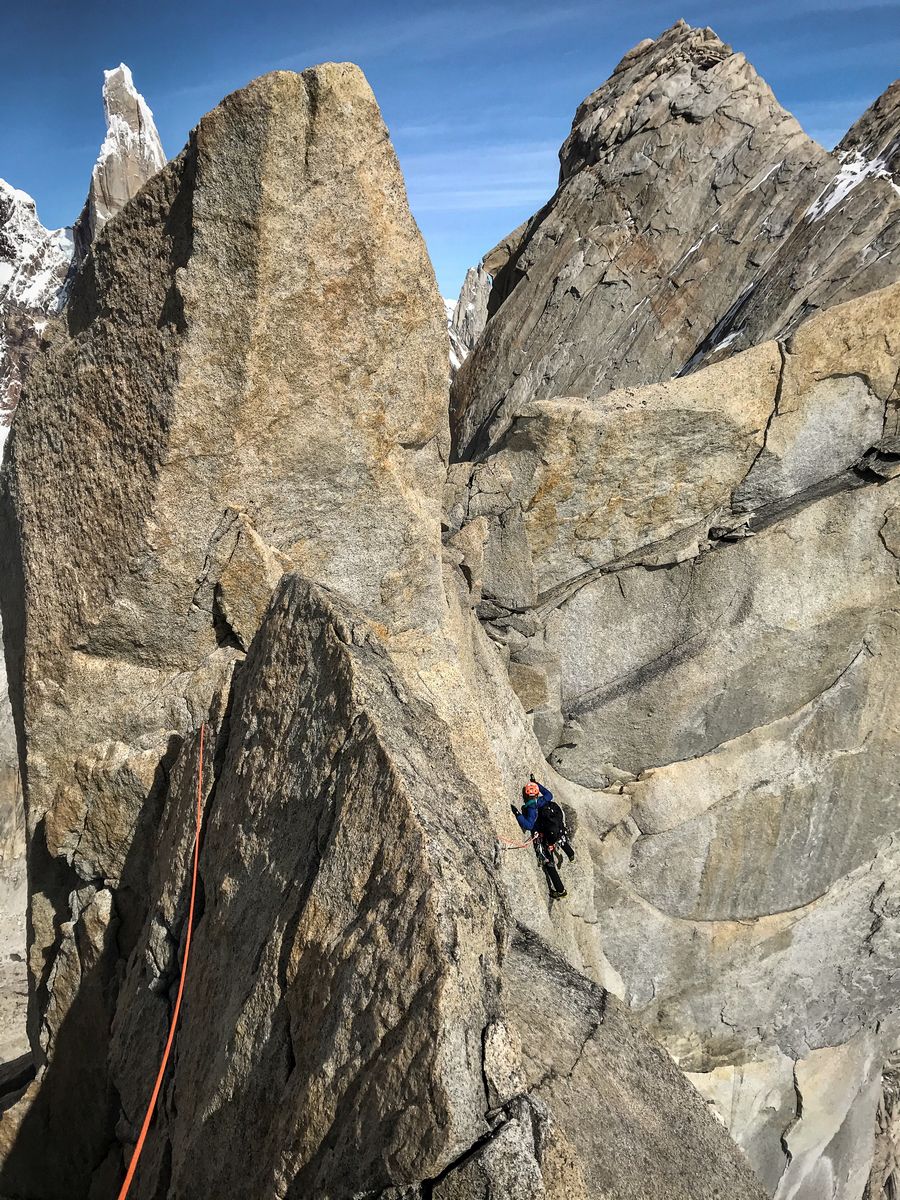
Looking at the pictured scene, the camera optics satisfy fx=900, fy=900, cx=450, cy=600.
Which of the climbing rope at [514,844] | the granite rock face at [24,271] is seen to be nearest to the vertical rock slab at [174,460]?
the climbing rope at [514,844]

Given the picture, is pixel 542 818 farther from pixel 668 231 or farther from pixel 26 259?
pixel 26 259

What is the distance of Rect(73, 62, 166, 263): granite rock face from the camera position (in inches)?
1762

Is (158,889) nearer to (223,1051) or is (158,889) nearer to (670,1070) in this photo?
(223,1051)

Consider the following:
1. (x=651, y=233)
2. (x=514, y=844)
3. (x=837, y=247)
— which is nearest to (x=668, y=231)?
(x=651, y=233)

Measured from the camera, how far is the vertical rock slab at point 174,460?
703cm

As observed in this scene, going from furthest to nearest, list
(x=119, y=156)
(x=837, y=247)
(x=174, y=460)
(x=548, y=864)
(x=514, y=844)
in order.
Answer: (x=119, y=156) < (x=837, y=247) < (x=548, y=864) < (x=514, y=844) < (x=174, y=460)

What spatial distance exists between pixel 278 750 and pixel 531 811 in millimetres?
4520

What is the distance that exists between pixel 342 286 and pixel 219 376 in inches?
51.1

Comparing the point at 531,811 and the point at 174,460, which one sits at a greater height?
the point at 174,460

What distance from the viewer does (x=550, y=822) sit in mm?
9461

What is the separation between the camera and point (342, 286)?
750 cm

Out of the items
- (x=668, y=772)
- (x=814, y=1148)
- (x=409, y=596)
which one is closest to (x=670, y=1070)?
(x=409, y=596)

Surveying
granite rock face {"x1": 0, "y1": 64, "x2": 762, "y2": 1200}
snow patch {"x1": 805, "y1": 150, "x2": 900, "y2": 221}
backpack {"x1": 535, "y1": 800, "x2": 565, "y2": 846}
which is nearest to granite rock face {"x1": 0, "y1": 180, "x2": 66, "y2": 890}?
snow patch {"x1": 805, "y1": 150, "x2": 900, "y2": 221}

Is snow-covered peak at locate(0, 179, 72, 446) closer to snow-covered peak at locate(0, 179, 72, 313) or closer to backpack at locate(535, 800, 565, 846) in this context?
snow-covered peak at locate(0, 179, 72, 313)
